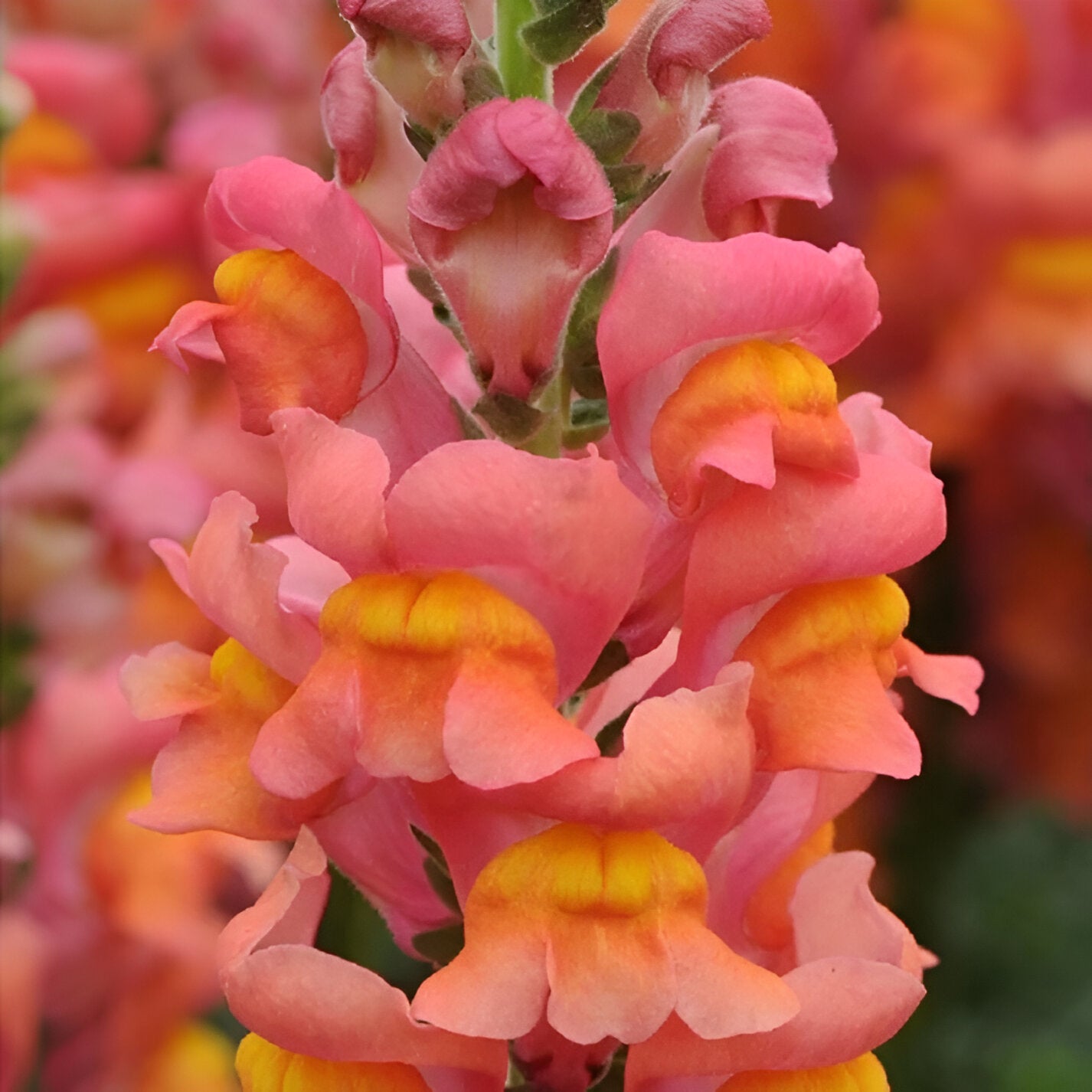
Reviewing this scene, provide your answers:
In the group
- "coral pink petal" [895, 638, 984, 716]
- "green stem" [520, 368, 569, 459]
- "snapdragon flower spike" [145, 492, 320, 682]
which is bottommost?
"coral pink petal" [895, 638, 984, 716]

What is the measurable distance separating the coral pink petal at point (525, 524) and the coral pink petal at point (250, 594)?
1.9 inches

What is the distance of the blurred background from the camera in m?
1.26

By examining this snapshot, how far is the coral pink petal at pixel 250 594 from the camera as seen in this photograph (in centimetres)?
52

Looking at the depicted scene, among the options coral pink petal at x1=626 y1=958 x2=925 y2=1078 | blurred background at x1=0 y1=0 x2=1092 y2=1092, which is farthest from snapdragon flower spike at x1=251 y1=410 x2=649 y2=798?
blurred background at x1=0 y1=0 x2=1092 y2=1092

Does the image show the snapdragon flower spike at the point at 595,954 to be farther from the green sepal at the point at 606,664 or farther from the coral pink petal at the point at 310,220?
the coral pink petal at the point at 310,220

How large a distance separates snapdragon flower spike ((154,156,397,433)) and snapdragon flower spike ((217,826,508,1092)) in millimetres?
148

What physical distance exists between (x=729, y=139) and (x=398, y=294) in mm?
142

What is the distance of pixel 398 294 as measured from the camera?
631mm

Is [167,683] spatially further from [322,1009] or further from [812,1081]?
[812,1081]

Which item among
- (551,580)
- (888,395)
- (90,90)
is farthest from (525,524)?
(888,395)

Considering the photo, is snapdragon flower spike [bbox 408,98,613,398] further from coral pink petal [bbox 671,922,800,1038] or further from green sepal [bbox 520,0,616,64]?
coral pink petal [bbox 671,922,800,1038]

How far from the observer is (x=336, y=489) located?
48 centimetres

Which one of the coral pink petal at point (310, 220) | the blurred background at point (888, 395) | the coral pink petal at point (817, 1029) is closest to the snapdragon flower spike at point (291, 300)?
the coral pink petal at point (310, 220)

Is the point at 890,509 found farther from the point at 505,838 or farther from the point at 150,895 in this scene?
the point at 150,895
